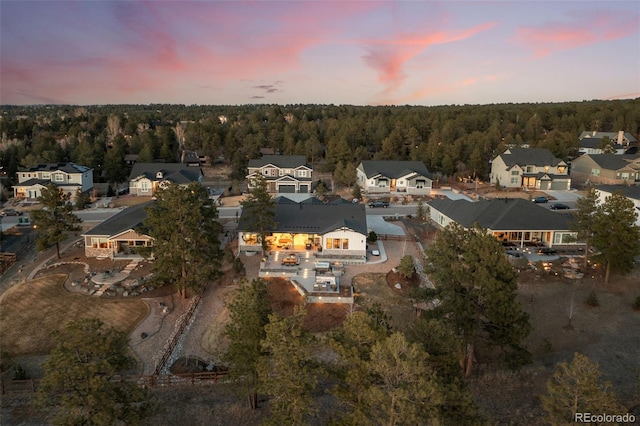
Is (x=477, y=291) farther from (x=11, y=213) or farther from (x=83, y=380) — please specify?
(x=11, y=213)

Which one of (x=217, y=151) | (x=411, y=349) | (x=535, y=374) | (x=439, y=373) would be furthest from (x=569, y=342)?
(x=217, y=151)

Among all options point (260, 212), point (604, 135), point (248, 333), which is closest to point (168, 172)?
point (260, 212)

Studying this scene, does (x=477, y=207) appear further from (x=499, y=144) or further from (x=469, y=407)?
(x=499, y=144)

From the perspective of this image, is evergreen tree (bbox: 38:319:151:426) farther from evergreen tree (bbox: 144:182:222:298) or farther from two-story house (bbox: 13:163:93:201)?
two-story house (bbox: 13:163:93:201)

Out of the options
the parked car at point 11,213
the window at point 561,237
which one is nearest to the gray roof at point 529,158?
the window at point 561,237

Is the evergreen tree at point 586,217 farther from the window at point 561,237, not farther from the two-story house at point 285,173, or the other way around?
the two-story house at point 285,173

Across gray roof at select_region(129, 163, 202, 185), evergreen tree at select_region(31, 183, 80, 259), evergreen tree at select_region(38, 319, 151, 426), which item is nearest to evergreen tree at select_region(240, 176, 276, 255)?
evergreen tree at select_region(31, 183, 80, 259)
